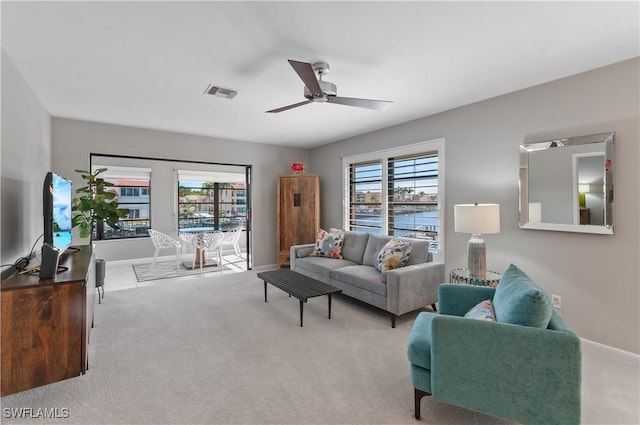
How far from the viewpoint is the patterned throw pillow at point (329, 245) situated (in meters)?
4.58

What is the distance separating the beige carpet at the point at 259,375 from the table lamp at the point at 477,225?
91 centimetres

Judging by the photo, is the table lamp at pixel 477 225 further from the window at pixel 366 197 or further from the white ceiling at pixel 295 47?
the window at pixel 366 197

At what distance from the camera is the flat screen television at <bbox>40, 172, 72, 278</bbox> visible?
1.97 m

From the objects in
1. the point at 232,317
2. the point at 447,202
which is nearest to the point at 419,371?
the point at 232,317

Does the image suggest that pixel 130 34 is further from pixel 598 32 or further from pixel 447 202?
pixel 447 202

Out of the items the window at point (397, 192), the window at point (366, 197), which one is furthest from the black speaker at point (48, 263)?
the window at point (366, 197)

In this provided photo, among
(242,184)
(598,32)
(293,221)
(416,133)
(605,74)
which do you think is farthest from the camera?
(242,184)

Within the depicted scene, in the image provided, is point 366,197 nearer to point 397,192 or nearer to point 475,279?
point 397,192

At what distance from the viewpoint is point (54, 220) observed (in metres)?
2.46

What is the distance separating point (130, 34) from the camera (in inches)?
83.6

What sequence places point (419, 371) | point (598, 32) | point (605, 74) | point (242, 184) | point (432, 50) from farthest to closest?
point (242, 184), point (605, 74), point (432, 50), point (598, 32), point (419, 371)

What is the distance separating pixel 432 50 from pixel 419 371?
2.28m

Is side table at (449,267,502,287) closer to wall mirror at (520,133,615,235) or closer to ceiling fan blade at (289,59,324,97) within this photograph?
wall mirror at (520,133,615,235)

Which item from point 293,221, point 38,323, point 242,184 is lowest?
point 38,323
